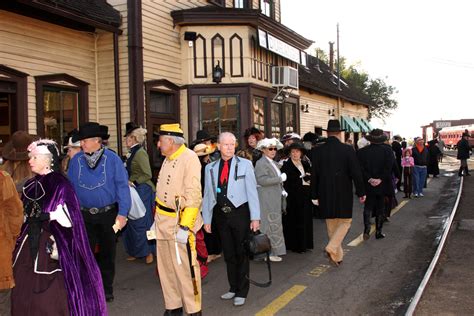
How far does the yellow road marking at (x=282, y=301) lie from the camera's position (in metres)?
5.02

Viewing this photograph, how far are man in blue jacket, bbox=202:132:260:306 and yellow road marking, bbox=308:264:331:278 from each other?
1.46 m

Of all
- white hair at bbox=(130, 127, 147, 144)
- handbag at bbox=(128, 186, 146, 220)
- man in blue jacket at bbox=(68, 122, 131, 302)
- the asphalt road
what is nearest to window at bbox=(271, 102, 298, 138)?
the asphalt road

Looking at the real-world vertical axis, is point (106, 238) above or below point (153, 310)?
above

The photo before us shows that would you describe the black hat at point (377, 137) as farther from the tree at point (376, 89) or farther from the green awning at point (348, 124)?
the tree at point (376, 89)

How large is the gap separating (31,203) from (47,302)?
76 cm

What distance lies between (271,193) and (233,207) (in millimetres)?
1822

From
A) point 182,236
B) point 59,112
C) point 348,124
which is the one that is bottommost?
point 182,236

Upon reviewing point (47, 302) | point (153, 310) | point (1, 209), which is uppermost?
point (1, 209)

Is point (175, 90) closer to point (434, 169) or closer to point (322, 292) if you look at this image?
point (322, 292)

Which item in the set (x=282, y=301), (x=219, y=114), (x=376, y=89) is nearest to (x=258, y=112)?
(x=219, y=114)

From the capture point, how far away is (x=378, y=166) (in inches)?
346

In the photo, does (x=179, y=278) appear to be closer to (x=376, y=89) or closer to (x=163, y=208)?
(x=163, y=208)

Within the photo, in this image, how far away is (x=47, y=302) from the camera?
3.58 m

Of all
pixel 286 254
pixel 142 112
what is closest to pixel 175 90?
pixel 142 112
